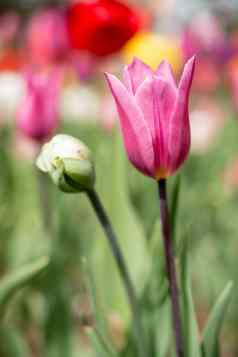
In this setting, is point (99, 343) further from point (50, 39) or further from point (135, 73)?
point (50, 39)

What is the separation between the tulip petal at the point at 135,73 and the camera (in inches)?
21.2

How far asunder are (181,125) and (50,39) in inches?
61.1

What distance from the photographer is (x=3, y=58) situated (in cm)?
265

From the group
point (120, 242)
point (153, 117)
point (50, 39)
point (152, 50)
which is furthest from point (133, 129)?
point (152, 50)

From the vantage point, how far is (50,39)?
2.04m

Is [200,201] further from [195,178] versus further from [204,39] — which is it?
[204,39]

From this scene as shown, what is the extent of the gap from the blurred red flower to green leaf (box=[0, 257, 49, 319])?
85 cm

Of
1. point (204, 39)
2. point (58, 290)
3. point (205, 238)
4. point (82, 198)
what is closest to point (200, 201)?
point (205, 238)

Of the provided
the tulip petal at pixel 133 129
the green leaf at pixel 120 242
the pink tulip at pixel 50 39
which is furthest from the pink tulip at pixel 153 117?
the pink tulip at pixel 50 39

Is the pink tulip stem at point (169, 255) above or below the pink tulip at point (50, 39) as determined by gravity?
below

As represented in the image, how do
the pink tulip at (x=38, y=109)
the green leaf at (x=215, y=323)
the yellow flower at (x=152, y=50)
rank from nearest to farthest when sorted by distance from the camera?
the green leaf at (x=215, y=323) → the pink tulip at (x=38, y=109) → the yellow flower at (x=152, y=50)

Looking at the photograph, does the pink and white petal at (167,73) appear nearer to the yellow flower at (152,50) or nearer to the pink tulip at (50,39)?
the pink tulip at (50,39)

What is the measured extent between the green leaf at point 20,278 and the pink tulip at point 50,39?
1.29 meters

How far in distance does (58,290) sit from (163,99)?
47 centimetres
